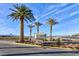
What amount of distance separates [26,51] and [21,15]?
0.49 metres

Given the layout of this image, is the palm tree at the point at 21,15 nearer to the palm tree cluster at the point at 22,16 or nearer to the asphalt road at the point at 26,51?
the palm tree cluster at the point at 22,16

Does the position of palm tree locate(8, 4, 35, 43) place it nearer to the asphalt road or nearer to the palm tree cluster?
the palm tree cluster

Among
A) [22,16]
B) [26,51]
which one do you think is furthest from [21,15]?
[26,51]

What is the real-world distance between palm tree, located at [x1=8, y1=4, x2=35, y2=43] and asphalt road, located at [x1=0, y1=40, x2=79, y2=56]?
13 centimetres

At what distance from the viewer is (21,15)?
5.02m

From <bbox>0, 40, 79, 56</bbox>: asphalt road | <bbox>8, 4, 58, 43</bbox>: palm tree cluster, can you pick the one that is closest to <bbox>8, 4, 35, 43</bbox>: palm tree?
<bbox>8, 4, 58, 43</bbox>: palm tree cluster

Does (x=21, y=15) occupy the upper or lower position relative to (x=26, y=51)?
upper

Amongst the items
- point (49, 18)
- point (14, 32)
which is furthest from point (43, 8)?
point (14, 32)

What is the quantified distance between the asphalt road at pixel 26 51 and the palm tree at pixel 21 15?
0.13 metres

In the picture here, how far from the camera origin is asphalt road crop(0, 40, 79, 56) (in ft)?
16.3

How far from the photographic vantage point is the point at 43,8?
4.96 meters

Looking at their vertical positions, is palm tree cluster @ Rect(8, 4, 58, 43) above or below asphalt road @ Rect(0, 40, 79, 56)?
above

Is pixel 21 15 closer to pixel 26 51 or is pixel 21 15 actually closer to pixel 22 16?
pixel 22 16

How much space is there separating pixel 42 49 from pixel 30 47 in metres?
0.17
